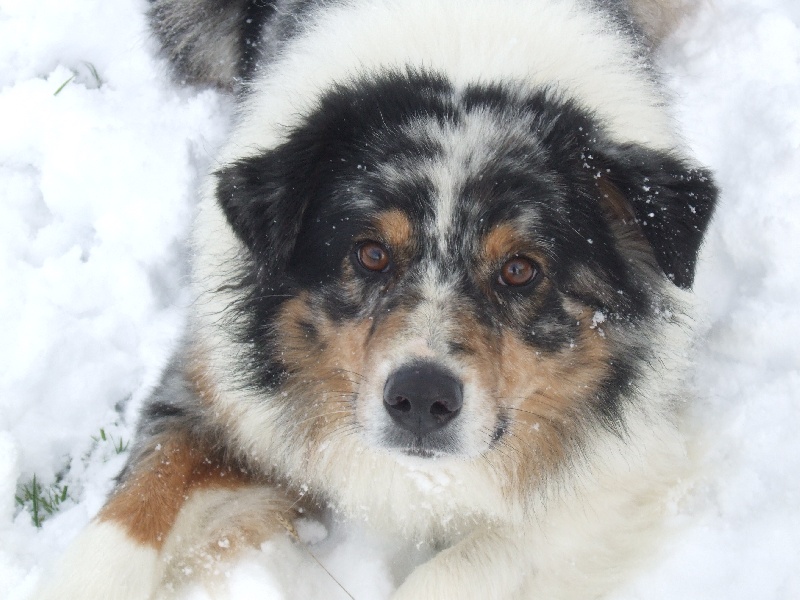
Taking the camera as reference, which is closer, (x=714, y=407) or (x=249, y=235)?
(x=249, y=235)

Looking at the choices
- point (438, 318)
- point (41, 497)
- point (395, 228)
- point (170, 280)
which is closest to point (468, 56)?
point (395, 228)

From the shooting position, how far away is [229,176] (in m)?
3.03

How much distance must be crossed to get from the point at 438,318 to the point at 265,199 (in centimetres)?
71

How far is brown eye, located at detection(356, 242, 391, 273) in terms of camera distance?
2953mm

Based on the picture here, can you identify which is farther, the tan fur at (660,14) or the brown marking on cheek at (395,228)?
the tan fur at (660,14)

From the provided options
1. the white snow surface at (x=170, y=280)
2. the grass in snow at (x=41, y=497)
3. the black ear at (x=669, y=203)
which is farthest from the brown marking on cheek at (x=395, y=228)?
the grass in snow at (x=41, y=497)

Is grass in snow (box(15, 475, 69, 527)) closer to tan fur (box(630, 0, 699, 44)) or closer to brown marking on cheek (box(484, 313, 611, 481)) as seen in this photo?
brown marking on cheek (box(484, 313, 611, 481))

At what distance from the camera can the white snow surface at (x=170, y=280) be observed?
3.32 m

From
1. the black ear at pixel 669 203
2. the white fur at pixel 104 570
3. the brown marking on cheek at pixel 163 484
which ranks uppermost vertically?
the black ear at pixel 669 203

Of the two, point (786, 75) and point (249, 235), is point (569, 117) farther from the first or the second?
point (786, 75)

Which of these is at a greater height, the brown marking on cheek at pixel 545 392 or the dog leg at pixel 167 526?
the brown marking on cheek at pixel 545 392

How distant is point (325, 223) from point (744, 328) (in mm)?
1913

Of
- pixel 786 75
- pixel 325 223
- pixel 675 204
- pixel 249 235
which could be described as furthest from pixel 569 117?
pixel 786 75

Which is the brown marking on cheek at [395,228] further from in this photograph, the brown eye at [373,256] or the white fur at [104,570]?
the white fur at [104,570]
